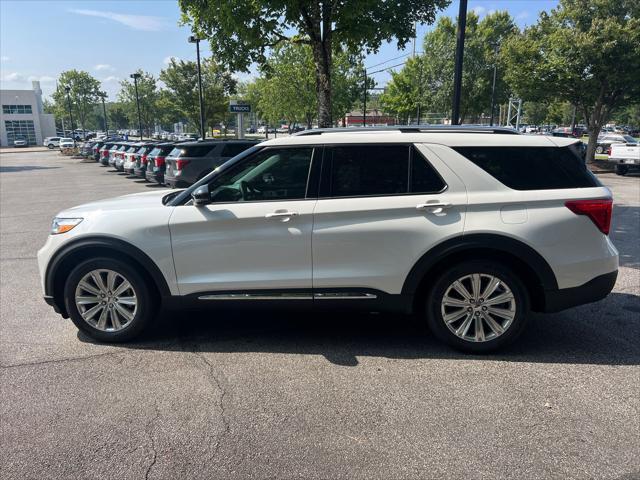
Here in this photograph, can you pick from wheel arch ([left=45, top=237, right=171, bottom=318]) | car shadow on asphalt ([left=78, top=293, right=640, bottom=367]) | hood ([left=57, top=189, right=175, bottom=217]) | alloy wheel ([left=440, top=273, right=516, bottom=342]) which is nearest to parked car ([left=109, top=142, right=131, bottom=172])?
hood ([left=57, top=189, right=175, bottom=217])

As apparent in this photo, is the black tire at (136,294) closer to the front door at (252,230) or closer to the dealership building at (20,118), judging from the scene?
the front door at (252,230)

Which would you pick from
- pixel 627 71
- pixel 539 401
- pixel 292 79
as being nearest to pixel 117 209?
pixel 539 401

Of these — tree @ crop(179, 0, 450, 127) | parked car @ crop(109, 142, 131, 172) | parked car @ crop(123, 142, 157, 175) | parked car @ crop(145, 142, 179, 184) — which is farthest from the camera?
parked car @ crop(109, 142, 131, 172)

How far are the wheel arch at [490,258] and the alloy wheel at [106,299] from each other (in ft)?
7.73

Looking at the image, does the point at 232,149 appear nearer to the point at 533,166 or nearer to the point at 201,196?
the point at 201,196

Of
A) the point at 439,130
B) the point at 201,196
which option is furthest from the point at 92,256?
the point at 439,130

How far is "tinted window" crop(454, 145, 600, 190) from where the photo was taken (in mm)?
3793

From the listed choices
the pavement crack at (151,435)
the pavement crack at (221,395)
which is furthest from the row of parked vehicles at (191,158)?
the pavement crack at (151,435)

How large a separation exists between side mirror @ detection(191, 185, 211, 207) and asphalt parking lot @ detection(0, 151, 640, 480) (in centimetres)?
127

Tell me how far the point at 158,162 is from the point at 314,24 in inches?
395

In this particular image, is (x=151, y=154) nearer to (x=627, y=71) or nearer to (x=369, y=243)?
(x=369, y=243)

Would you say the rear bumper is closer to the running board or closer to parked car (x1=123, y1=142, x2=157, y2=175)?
the running board

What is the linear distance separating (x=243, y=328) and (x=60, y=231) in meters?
1.82

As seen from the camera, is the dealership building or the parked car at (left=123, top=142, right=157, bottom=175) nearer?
the parked car at (left=123, top=142, right=157, bottom=175)
